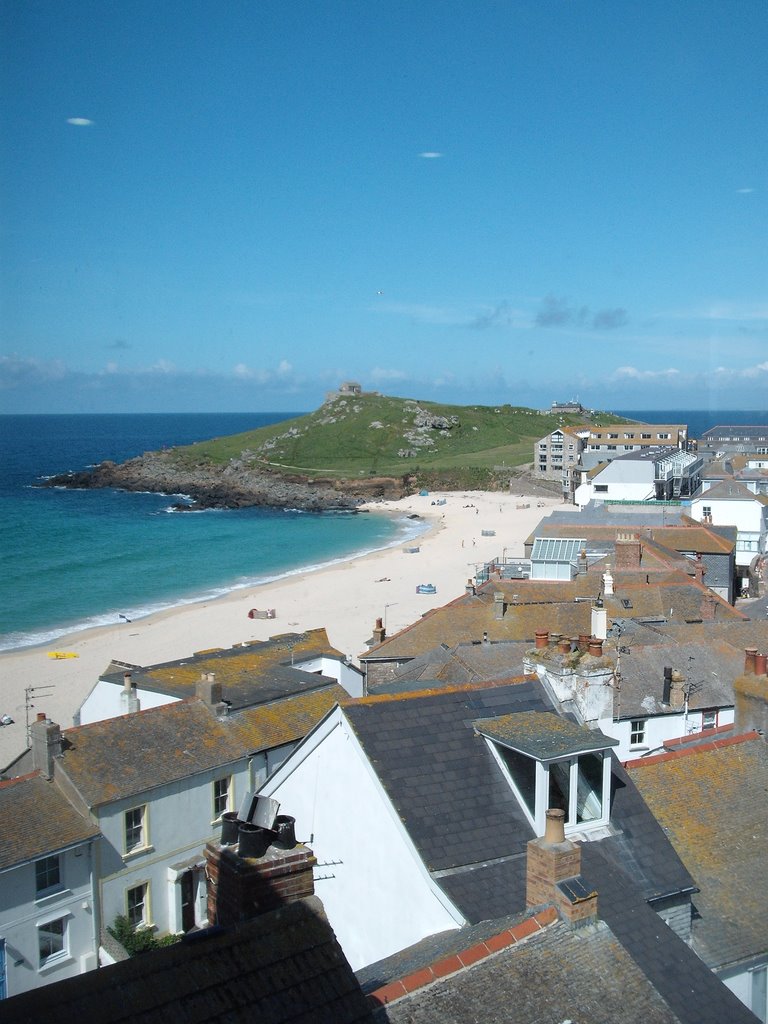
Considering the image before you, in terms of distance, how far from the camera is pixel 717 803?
11805 mm

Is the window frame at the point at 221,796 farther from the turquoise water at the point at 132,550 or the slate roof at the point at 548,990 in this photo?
the turquoise water at the point at 132,550

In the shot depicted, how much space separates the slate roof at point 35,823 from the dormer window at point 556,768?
8603 millimetres

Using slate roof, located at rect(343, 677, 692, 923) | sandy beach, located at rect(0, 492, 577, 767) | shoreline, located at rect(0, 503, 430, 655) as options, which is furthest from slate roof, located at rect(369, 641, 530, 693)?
shoreline, located at rect(0, 503, 430, 655)

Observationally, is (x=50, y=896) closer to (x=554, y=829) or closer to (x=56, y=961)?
(x=56, y=961)

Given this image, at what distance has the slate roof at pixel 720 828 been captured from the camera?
10195 mm

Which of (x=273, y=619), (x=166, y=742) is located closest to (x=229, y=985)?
(x=166, y=742)

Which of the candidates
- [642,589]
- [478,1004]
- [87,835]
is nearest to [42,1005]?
[478,1004]

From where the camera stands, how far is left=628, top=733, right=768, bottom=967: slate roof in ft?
33.4

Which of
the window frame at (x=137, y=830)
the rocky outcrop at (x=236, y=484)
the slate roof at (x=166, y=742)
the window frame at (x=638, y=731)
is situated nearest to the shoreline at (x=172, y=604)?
the slate roof at (x=166, y=742)

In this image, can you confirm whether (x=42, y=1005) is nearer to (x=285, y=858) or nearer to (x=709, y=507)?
(x=285, y=858)

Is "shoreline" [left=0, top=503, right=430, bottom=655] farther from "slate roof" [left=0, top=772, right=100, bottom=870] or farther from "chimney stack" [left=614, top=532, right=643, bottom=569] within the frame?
"slate roof" [left=0, top=772, right=100, bottom=870]

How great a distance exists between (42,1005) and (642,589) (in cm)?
2704

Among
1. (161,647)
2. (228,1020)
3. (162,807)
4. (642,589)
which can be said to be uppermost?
(228,1020)

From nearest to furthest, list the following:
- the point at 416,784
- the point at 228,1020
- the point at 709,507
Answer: the point at 228,1020 → the point at 416,784 → the point at 709,507
